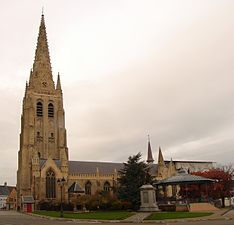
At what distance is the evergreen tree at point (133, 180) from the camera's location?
50.1 m

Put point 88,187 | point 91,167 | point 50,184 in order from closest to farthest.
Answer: point 50,184
point 88,187
point 91,167

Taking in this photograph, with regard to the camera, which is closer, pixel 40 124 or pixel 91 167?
pixel 40 124

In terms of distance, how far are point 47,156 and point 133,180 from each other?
1499 inches

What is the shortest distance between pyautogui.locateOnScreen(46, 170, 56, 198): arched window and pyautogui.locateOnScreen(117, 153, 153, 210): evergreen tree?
27509mm

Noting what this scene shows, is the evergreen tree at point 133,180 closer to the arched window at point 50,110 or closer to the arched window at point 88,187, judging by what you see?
the arched window at point 88,187

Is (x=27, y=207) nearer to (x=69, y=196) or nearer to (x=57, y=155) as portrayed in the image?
(x=69, y=196)

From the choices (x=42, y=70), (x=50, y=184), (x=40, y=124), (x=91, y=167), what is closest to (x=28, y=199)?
(x=50, y=184)

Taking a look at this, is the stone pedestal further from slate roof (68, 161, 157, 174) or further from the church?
slate roof (68, 161, 157, 174)

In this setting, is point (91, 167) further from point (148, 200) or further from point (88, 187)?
point (148, 200)

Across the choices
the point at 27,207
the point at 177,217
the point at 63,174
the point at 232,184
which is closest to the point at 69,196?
the point at 63,174

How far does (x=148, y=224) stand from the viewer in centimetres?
2652

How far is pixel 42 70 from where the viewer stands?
94.3 m

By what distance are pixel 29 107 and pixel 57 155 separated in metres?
13.6

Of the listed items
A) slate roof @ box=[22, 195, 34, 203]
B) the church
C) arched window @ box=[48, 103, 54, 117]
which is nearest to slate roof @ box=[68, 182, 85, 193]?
the church
